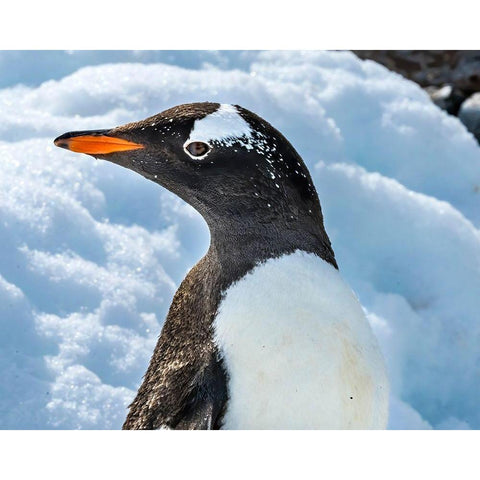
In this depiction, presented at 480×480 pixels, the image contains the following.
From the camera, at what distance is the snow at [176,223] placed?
2977 mm

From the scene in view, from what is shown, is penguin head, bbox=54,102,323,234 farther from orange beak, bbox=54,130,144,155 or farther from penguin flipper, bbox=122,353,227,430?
penguin flipper, bbox=122,353,227,430

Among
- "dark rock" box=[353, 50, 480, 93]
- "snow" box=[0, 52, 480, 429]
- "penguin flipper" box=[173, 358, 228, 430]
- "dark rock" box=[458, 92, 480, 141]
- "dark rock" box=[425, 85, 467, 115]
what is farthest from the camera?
"dark rock" box=[353, 50, 480, 93]

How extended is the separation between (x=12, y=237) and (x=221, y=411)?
3.95 ft

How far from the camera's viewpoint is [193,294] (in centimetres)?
241

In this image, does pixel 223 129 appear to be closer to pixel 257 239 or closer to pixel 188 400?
pixel 257 239

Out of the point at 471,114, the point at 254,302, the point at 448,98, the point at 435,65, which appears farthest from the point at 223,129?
the point at 435,65

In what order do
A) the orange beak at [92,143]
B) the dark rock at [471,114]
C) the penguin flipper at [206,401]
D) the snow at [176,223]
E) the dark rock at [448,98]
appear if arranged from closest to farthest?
the penguin flipper at [206,401]
the orange beak at [92,143]
the snow at [176,223]
the dark rock at [471,114]
the dark rock at [448,98]

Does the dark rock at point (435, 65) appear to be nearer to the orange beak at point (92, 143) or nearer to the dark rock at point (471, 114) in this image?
the dark rock at point (471, 114)

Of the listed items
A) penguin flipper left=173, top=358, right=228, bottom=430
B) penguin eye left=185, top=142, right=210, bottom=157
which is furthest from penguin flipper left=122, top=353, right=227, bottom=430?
penguin eye left=185, top=142, right=210, bottom=157

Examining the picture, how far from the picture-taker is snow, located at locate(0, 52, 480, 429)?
9.77ft

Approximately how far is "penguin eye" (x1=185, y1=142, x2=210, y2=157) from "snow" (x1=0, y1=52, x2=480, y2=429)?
889mm

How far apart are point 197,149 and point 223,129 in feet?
0.27

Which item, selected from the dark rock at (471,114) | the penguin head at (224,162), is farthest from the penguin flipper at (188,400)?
the dark rock at (471,114)

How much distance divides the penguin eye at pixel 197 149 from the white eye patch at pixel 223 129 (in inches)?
0.6
